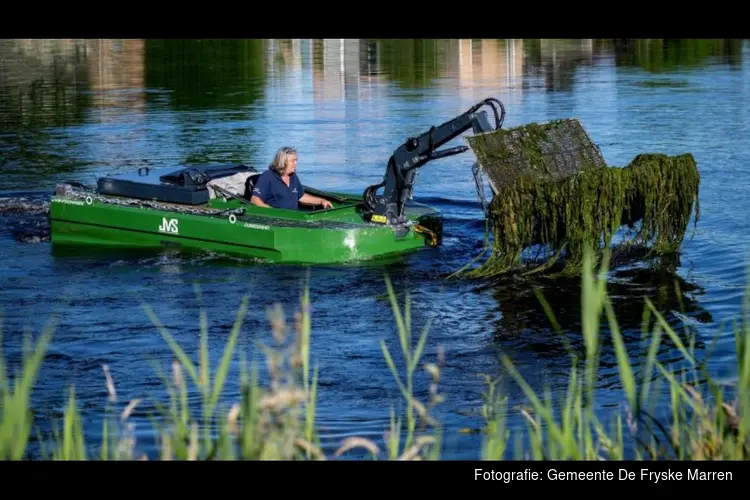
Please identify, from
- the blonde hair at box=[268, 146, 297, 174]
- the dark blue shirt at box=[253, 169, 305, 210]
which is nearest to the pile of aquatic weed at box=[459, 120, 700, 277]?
the blonde hair at box=[268, 146, 297, 174]

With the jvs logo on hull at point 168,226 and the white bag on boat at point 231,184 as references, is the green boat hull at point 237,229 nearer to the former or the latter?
the jvs logo on hull at point 168,226

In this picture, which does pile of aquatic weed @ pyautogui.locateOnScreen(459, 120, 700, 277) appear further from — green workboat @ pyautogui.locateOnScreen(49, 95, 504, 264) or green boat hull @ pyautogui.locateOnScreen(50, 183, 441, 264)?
green boat hull @ pyautogui.locateOnScreen(50, 183, 441, 264)

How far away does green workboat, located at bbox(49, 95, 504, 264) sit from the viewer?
16172 millimetres

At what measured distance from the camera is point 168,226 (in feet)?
56.7

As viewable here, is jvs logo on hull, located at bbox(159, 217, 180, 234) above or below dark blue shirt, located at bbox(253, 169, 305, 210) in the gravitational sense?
below

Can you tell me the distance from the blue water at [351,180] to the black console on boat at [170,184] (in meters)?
0.96

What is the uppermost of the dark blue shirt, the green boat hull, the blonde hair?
the blonde hair

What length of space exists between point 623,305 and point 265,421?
9738mm

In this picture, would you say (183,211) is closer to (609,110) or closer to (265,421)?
(265,421)

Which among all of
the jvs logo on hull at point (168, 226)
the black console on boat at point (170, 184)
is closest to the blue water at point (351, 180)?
the jvs logo on hull at point (168, 226)

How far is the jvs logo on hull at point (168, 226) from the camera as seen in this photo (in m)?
17.2

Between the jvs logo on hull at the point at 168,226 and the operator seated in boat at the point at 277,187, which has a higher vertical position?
the operator seated in boat at the point at 277,187

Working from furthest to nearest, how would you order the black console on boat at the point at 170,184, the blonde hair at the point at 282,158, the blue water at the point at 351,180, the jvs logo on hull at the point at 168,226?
the black console on boat at the point at 170,184 < the jvs logo on hull at the point at 168,226 < the blonde hair at the point at 282,158 < the blue water at the point at 351,180
